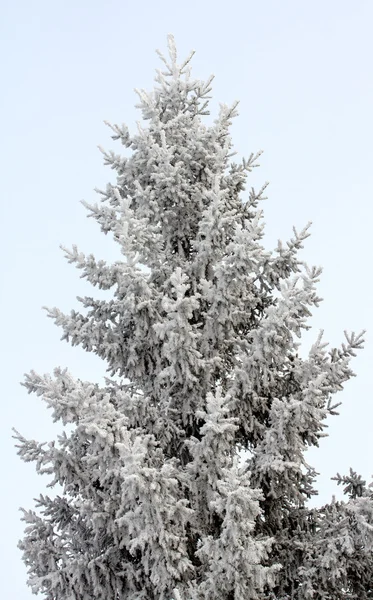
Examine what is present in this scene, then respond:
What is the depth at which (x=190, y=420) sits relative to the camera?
9336 mm

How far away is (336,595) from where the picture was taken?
9.16 metres

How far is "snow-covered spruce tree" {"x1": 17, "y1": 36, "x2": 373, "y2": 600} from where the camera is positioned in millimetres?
7742

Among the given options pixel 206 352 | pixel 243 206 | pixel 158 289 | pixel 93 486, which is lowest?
pixel 93 486

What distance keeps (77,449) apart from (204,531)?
6.19 ft

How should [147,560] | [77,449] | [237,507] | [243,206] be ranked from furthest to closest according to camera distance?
[243,206], [77,449], [147,560], [237,507]

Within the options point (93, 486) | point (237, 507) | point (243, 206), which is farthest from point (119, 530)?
point (243, 206)

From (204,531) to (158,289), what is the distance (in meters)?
3.26

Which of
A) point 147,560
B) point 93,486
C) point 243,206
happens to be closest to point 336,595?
point 147,560

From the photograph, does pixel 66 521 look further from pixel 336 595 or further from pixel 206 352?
pixel 336 595

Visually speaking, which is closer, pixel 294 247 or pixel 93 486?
pixel 93 486

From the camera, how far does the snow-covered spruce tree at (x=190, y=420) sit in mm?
7742

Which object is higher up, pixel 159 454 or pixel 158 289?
pixel 158 289

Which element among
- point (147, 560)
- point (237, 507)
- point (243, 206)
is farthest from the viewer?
point (243, 206)

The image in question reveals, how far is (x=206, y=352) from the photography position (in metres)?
9.38
